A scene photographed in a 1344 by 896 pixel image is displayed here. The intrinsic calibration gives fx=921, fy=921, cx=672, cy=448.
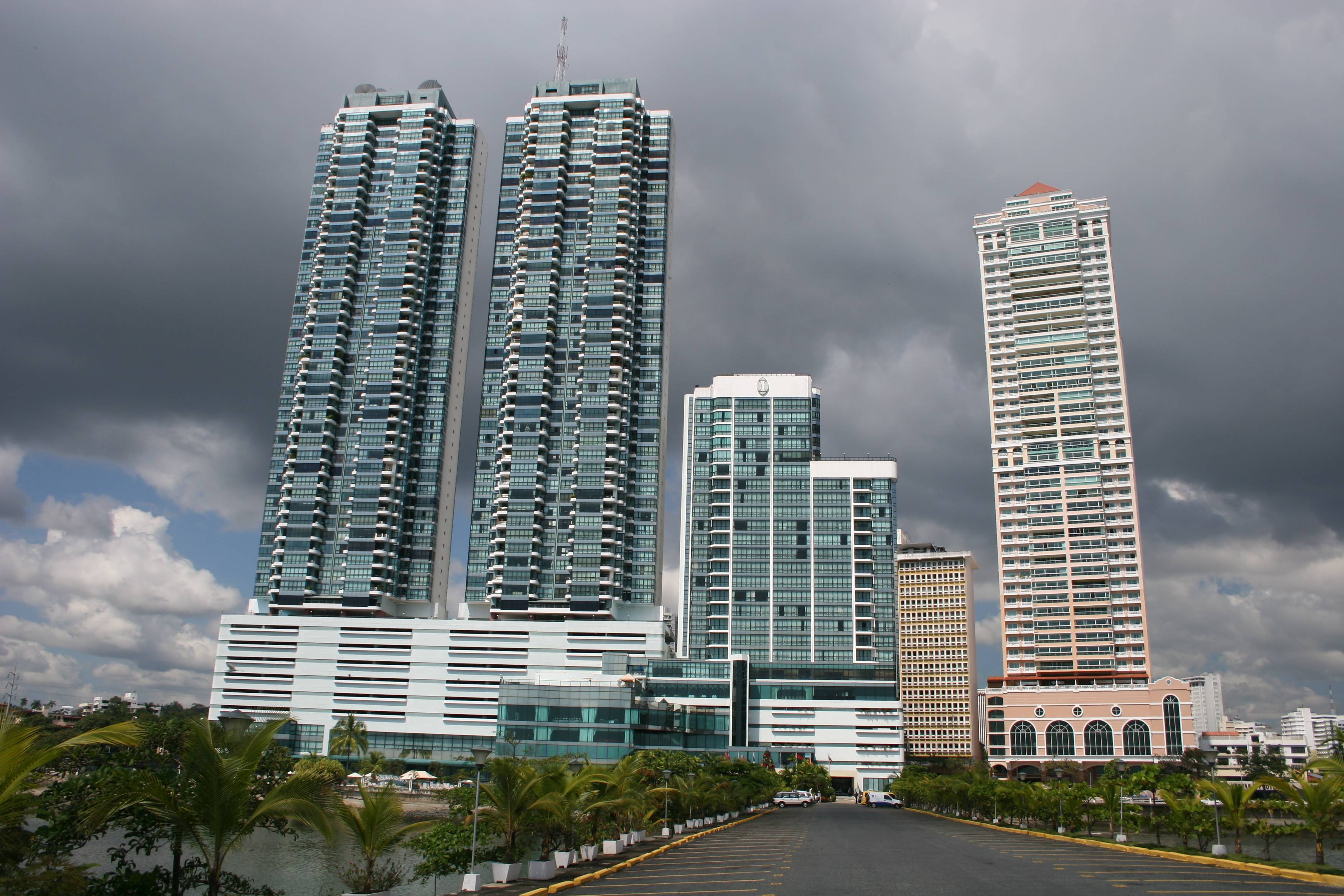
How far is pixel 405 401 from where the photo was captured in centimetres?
14112

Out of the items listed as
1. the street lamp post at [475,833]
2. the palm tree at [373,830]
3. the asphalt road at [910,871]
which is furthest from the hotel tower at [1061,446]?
the palm tree at [373,830]

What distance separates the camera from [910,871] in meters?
31.0

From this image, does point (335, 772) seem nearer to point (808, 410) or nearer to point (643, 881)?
point (643, 881)

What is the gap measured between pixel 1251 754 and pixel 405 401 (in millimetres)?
176005

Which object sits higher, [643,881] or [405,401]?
[405,401]

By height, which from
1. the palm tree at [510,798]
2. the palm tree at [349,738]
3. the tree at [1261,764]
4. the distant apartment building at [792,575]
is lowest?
the tree at [1261,764]

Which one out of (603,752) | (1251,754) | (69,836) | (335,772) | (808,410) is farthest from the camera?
(1251,754)

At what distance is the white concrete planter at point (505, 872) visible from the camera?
28.9 m

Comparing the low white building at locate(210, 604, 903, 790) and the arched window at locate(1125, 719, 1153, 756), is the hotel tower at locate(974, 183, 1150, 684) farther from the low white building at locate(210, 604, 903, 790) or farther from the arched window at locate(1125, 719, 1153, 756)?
the low white building at locate(210, 604, 903, 790)

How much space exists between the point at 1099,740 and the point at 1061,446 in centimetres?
4666

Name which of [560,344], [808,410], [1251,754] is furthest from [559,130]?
[1251,754]

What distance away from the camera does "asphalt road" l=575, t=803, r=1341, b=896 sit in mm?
26688

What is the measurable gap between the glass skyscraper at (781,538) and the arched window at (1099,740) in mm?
29297

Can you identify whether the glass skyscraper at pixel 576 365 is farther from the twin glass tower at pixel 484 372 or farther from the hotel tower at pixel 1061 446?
the hotel tower at pixel 1061 446
